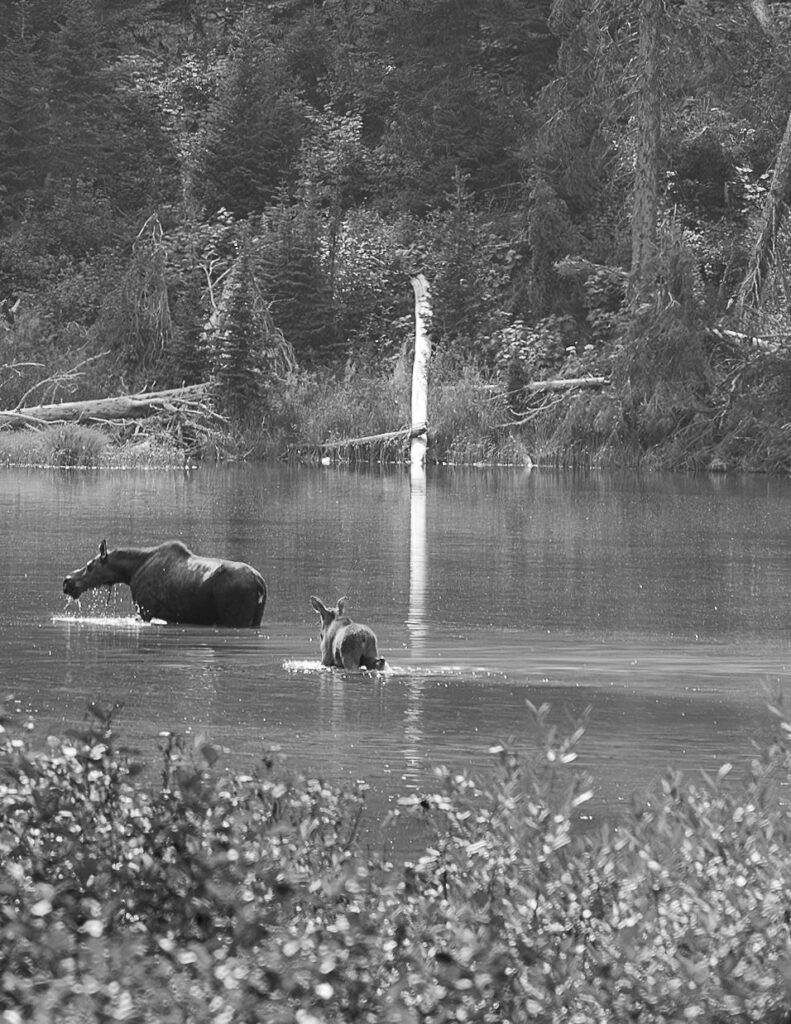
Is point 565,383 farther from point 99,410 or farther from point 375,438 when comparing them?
point 99,410

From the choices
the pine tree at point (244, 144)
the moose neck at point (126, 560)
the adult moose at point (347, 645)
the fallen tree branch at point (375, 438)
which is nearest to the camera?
the adult moose at point (347, 645)

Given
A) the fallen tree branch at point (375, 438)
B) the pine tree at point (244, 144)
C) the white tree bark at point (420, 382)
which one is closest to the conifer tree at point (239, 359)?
Result: the fallen tree branch at point (375, 438)

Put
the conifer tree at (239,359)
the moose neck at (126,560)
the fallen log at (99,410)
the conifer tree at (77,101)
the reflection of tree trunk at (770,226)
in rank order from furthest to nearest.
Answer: the conifer tree at (77,101)
the conifer tree at (239,359)
the fallen log at (99,410)
the reflection of tree trunk at (770,226)
the moose neck at (126,560)

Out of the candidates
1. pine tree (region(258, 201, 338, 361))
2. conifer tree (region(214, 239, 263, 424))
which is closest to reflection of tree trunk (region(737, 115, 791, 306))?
conifer tree (region(214, 239, 263, 424))

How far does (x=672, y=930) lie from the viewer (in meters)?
5.89

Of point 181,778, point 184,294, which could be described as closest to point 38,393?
point 184,294

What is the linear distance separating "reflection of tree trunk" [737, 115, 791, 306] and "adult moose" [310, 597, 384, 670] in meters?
28.8

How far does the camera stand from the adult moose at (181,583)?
18281 mm

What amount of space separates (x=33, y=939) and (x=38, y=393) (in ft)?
141

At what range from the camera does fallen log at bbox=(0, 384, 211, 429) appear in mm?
45062

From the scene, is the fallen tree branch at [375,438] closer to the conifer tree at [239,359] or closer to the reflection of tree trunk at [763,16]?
the conifer tree at [239,359]

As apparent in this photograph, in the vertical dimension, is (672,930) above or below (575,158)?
below

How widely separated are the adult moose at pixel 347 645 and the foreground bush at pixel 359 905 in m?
8.02

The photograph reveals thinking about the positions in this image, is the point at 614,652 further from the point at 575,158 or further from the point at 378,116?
the point at 378,116
